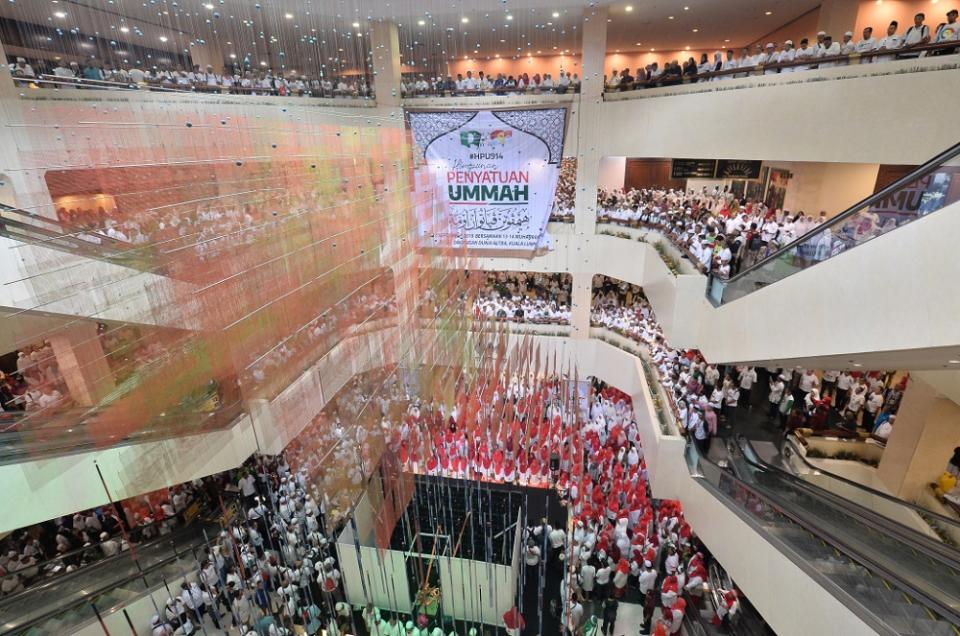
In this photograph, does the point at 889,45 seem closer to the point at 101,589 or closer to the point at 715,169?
the point at 715,169

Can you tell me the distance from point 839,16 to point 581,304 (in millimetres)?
6810

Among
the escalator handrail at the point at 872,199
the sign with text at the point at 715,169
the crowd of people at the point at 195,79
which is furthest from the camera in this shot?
the sign with text at the point at 715,169

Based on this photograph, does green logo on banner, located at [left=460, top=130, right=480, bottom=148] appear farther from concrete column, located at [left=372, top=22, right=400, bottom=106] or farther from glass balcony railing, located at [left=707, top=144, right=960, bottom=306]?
glass balcony railing, located at [left=707, top=144, right=960, bottom=306]

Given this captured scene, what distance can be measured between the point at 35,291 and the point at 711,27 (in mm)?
12814

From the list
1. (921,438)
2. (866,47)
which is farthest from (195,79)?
(921,438)

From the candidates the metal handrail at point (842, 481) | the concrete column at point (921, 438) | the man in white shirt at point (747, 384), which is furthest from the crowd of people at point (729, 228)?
the concrete column at point (921, 438)

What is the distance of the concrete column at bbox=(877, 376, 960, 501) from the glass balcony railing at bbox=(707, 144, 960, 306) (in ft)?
10.4

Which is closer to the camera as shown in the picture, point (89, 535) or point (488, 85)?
point (89, 535)

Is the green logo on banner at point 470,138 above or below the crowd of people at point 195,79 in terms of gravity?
below

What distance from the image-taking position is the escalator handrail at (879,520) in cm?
405

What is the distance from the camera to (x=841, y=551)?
4.47 m

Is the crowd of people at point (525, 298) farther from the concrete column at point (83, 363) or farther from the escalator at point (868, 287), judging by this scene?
the concrete column at point (83, 363)

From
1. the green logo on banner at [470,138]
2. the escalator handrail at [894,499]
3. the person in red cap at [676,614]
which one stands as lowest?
the person in red cap at [676,614]

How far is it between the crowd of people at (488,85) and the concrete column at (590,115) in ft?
1.07
